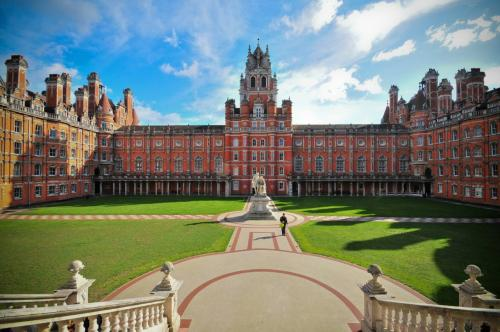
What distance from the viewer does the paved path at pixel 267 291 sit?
8.08 metres

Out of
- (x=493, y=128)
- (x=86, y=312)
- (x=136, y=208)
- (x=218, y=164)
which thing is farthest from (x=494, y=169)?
(x=136, y=208)

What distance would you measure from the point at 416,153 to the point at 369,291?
5749 cm

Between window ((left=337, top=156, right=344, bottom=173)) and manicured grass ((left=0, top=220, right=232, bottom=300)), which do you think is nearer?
manicured grass ((left=0, top=220, right=232, bottom=300))

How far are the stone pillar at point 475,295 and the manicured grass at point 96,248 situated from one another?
1273 cm

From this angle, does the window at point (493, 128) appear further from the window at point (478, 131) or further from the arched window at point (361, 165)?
the arched window at point (361, 165)

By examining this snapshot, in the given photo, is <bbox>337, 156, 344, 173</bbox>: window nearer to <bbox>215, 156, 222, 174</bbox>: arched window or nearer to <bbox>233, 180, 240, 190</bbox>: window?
<bbox>233, 180, 240, 190</bbox>: window

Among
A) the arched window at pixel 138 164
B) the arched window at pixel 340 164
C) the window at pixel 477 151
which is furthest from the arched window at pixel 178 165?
the window at pixel 477 151

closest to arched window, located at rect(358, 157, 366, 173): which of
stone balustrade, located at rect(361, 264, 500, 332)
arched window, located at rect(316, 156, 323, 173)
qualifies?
arched window, located at rect(316, 156, 323, 173)

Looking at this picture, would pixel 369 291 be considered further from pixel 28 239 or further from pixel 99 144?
pixel 99 144

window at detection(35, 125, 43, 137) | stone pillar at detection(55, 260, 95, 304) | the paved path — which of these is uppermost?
window at detection(35, 125, 43, 137)

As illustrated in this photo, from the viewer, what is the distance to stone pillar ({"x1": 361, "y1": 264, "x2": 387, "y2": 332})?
23.0 feet

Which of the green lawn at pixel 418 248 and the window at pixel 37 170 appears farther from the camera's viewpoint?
the window at pixel 37 170

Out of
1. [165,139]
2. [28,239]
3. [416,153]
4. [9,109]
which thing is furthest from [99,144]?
[416,153]

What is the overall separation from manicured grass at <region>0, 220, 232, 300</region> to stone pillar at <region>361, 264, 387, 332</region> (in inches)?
414
